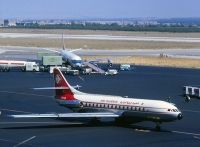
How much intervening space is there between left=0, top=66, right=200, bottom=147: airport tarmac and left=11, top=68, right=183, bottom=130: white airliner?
147cm

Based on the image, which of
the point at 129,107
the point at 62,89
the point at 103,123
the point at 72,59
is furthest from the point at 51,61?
the point at 129,107

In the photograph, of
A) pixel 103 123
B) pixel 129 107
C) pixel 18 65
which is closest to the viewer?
pixel 129 107

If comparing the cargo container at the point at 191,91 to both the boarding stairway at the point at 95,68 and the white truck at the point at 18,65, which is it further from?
the white truck at the point at 18,65

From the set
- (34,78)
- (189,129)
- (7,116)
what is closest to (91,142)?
(189,129)

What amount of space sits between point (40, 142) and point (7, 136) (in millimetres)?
4830

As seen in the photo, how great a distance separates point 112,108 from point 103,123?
3068 millimetres

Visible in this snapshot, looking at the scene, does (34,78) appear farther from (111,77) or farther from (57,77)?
(57,77)

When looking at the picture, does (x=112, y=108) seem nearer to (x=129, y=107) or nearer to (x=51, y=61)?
(x=129, y=107)

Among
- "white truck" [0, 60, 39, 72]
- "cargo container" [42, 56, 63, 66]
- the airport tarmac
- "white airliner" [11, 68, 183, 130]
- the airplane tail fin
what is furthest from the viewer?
"cargo container" [42, 56, 63, 66]

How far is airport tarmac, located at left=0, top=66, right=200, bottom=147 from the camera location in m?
57.4

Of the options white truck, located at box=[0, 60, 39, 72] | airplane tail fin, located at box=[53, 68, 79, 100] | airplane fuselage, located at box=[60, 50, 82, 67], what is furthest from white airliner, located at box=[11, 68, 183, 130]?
white truck, located at box=[0, 60, 39, 72]

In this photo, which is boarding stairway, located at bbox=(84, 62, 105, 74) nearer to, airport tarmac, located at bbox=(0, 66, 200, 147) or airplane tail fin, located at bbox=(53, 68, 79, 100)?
airport tarmac, located at bbox=(0, 66, 200, 147)

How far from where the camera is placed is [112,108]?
65.3 meters

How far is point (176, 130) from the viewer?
63.6m
